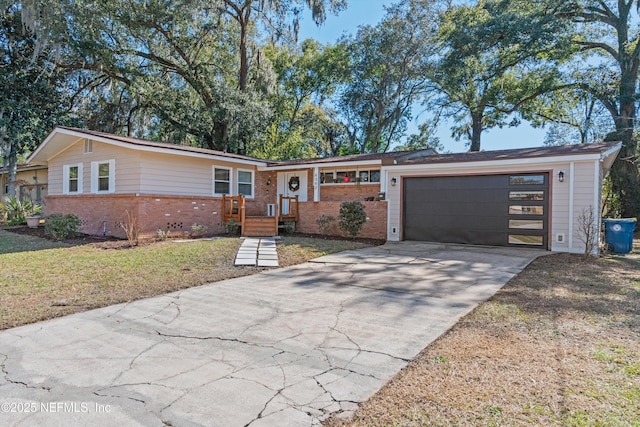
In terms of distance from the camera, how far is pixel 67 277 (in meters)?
6.41

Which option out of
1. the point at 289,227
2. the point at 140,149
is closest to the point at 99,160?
the point at 140,149

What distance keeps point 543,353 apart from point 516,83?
2150 cm

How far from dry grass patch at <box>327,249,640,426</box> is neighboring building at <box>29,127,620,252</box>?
5503 millimetres

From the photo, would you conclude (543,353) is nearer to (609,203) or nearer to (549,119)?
(609,203)

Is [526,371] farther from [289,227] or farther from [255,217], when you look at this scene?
[289,227]

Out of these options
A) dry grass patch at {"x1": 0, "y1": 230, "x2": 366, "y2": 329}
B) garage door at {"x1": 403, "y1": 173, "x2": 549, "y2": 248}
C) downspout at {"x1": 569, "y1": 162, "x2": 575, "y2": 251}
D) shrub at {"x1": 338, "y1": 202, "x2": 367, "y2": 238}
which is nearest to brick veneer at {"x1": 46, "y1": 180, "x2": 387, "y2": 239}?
shrub at {"x1": 338, "y1": 202, "x2": 367, "y2": 238}

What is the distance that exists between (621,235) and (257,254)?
31.2 ft

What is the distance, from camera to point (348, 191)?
15.0 m

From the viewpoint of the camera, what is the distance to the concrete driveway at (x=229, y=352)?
8.11 feet

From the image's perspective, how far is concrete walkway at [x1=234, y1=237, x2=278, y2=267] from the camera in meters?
7.87

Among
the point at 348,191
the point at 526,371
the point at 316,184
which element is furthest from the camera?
the point at 348,191

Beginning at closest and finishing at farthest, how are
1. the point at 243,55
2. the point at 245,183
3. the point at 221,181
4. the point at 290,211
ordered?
the point at 221,181
the point at 290,211
the point at 245,183
the point at 243,55

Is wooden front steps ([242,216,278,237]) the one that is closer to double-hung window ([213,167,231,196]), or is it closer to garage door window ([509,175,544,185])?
double-hung window ([213,167,231,196])

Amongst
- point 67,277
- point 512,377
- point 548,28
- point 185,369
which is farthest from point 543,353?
point 548,28
